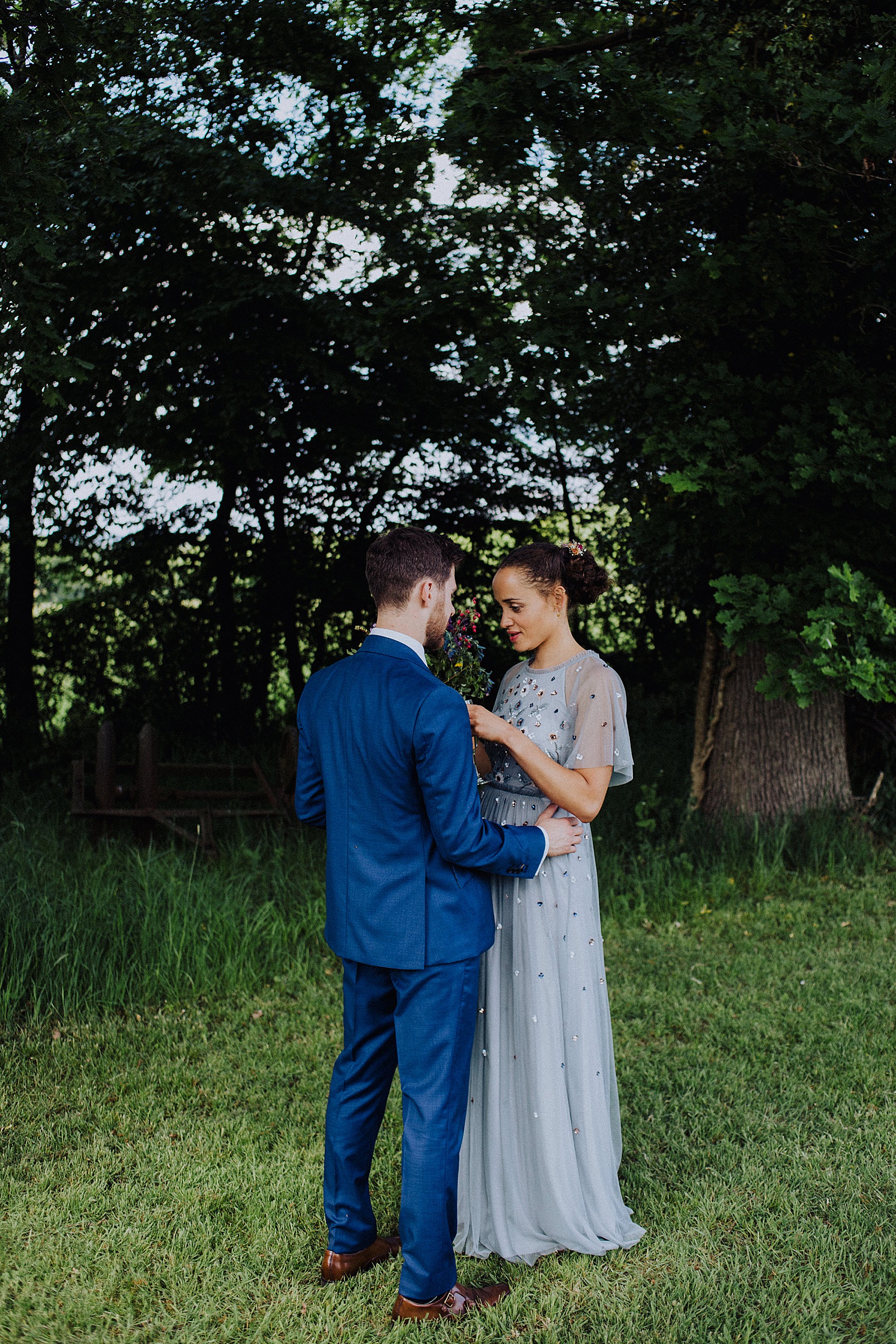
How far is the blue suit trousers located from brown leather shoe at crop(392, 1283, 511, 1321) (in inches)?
1.1

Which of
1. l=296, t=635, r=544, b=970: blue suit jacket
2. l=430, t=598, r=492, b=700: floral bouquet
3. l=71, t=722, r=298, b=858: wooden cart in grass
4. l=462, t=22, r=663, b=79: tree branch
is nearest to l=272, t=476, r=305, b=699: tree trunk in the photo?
l=71, t=722, r=298, b=858: wooden cart in grass

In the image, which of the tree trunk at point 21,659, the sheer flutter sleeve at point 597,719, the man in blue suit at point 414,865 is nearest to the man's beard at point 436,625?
the man in blue suit at point 414,865

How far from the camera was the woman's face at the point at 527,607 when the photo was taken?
10.2 ft

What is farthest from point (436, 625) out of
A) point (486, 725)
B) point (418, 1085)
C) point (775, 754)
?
point (775, 754)

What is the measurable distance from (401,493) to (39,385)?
669 cm

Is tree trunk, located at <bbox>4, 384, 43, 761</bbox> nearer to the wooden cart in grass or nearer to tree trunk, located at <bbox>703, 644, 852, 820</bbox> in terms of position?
the wooden cart in grass

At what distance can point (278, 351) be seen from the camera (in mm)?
8461

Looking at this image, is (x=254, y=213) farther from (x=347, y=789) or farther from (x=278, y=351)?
(x=347, y=789)

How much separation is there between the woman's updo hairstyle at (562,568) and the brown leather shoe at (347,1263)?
1967 millimetres

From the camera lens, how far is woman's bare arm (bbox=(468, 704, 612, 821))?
2.82 m

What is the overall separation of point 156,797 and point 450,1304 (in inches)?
221

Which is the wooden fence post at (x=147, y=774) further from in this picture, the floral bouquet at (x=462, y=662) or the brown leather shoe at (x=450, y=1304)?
the brown leather shoe at (x=450, y=1304)

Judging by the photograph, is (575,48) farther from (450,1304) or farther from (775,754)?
(450,1304)

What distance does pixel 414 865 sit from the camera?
2645 mm
